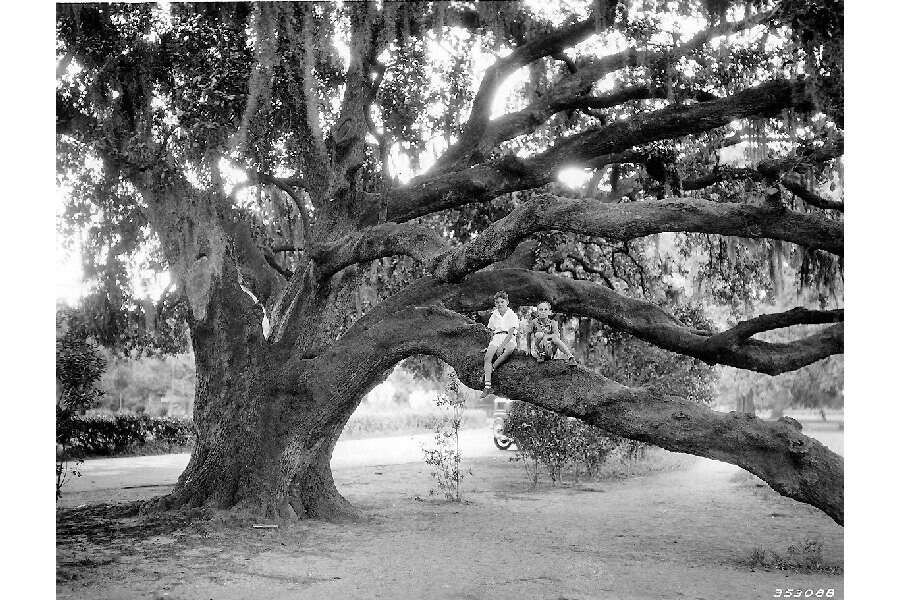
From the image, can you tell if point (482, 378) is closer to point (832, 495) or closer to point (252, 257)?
point (832, 495)

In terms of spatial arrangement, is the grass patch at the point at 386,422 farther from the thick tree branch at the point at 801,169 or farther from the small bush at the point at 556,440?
the thick tree branch at the point at 801,169

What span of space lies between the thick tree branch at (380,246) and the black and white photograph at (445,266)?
1.8 inches

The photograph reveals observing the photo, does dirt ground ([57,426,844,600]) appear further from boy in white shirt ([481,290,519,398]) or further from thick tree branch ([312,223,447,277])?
thick tree branch ([312,223,447,277])

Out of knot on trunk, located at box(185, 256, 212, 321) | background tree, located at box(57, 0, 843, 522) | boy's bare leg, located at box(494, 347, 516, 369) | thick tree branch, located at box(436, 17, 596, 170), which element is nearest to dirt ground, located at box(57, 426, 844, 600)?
background tree, located at box(57, 0, 843, 522)

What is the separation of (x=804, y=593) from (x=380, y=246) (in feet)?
14.7

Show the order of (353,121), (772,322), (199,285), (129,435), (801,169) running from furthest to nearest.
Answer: (129,435), (353,121), (199,285), (801,169), (772,322)

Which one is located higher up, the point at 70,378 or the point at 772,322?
the point at 772,322

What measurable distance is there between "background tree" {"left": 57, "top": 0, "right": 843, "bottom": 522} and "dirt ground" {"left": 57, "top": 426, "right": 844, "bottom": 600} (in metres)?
0.96

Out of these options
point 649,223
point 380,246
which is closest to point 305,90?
point 380,246

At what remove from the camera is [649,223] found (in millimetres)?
5605

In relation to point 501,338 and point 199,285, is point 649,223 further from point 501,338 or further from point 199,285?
point 199,285

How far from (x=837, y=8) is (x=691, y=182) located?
295 cm

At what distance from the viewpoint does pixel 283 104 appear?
8.16 m

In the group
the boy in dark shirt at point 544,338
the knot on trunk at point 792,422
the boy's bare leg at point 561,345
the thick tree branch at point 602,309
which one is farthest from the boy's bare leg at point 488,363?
the knot on trunk at point 792,422
